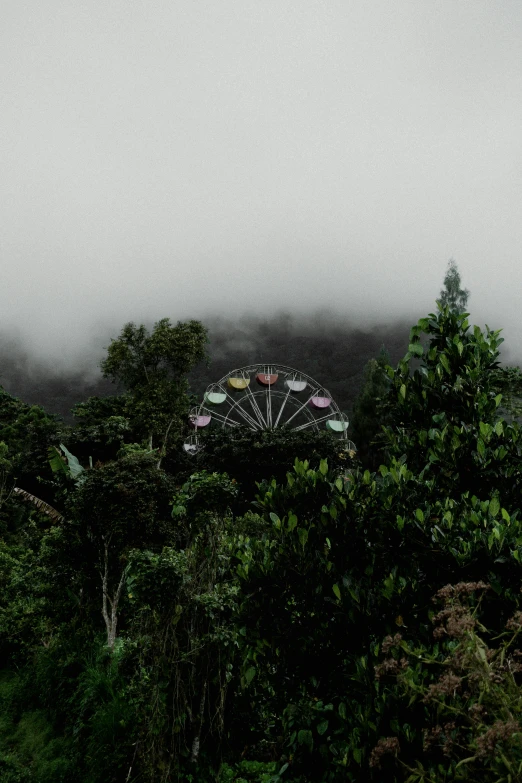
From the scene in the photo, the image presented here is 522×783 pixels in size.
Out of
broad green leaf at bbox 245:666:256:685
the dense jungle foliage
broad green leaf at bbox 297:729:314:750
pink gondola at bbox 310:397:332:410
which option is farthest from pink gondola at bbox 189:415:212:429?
broad green leaf at bbox 297:729:314:750

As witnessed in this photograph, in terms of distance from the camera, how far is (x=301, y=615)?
3.90 meters

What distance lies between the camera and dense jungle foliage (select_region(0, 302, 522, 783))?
3.06 metres

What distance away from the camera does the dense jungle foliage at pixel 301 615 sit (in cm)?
306

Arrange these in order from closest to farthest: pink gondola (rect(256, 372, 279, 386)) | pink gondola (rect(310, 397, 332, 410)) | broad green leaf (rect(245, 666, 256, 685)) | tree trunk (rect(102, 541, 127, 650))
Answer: broad green leaf (rect(245, 666, 256, 685))
tree trunk (rect(102, 541, 127, 650))
pink gondola (rect(310, 397, 332, 410))
pink gondola (rect(256, 372, 279, 386))

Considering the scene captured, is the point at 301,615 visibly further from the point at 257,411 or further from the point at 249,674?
the point at 257,411

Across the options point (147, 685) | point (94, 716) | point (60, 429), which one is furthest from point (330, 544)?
point (60, 429)

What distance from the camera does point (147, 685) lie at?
7379 mm

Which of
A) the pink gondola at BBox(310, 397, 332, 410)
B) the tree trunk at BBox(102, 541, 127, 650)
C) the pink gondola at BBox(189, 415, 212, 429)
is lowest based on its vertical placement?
the tree trunk at BBox(102, 541, 127, 650)

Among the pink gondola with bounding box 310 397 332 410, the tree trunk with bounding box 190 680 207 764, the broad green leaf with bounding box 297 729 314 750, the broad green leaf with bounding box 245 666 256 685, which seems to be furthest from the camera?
the pink gondola with bounding box 310 397 332 410

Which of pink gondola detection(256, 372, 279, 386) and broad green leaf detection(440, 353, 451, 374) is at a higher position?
pink gondola detection(256, 372, 279, 386)

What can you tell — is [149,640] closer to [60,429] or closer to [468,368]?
[468,368]

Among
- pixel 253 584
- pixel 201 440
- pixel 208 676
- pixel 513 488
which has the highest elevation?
pixel 201 440

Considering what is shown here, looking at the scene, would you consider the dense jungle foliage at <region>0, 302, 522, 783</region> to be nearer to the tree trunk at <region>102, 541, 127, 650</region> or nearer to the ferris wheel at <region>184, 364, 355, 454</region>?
the tree trunk at <region>102, 541, 127, 650</region>

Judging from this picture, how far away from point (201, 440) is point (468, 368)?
22818 mm
